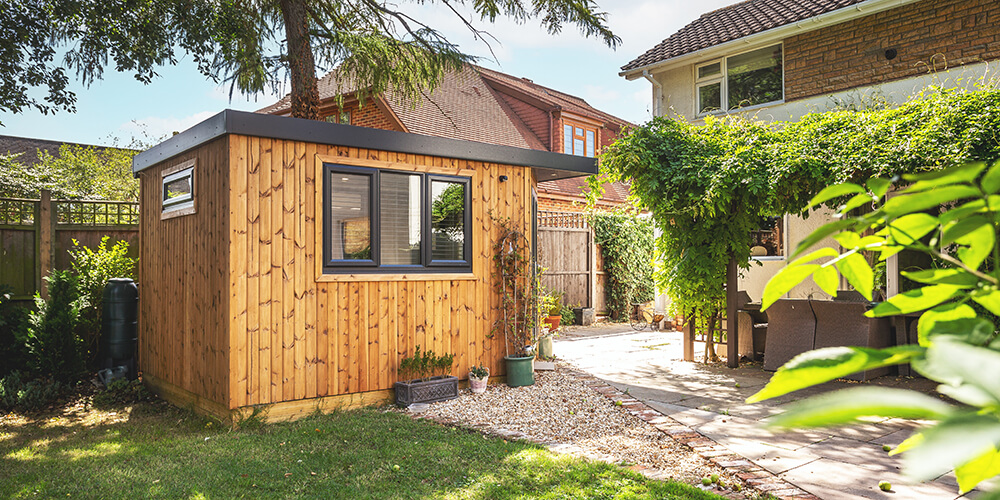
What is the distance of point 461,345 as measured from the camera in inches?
275

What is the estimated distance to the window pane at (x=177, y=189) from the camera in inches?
Answer: 256

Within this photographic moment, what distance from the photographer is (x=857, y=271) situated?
716 mm

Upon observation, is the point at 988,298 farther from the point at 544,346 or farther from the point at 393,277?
the point at 544,346

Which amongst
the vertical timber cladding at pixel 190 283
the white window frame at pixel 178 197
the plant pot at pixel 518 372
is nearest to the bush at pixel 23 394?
the vertical timber cladding at pixel 190 283

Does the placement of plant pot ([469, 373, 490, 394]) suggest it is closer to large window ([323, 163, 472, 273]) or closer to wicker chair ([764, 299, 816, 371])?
large window ([323, 163, 472, 273])

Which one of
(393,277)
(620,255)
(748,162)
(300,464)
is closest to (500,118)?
(620,255)

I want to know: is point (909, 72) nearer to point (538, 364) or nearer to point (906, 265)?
point (906, 265)

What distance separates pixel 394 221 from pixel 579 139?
44.5 ft

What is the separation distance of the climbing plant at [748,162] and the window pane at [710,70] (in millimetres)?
4114

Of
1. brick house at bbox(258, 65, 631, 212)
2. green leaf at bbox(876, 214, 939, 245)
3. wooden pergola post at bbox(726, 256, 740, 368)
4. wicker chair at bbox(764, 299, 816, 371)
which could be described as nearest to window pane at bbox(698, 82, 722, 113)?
brick house at bbox(258, 65, 631, 212)

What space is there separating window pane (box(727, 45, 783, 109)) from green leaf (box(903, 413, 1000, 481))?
11.8m

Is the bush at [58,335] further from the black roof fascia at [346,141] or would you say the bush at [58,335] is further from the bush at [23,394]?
the black roof fascia at [346,141]

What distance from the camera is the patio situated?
4038mm

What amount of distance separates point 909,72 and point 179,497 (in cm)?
1063
